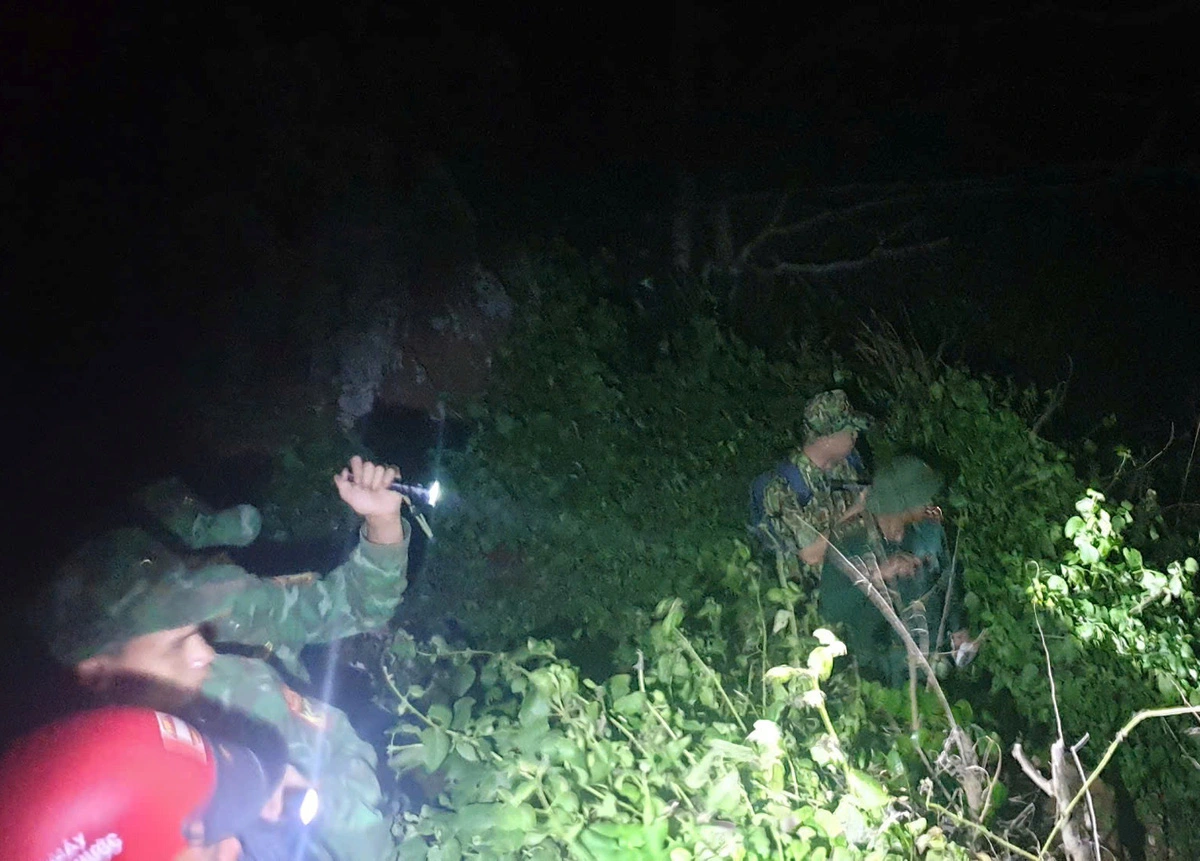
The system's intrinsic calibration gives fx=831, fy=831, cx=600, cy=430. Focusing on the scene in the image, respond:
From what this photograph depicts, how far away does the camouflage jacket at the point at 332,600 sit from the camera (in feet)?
6.21

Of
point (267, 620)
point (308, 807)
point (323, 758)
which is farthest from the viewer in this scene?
point (267, 620)

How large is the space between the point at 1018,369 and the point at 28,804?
5.60m

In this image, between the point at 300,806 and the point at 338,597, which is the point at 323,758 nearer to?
the point at 300,806

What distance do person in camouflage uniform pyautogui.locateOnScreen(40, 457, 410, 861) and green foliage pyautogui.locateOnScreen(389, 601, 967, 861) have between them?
0.17 m

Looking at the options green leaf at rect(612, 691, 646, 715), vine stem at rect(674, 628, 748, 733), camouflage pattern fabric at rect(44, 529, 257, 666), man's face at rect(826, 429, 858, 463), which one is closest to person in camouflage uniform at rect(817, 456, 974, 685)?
man's face at rect(826, 429, 858, 463)

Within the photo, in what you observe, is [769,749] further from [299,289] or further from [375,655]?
[299,289]

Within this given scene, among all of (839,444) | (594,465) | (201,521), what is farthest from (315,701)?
(594,465)

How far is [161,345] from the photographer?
4.07m

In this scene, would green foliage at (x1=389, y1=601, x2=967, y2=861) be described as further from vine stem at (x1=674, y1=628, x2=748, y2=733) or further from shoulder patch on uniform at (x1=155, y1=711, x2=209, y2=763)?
shoulder patch on uniform at (x1=155, y1=711, x2=209, y2=763)

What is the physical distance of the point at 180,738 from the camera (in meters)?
1.27

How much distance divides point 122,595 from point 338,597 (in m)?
0.49

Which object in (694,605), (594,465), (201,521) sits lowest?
(594,465)

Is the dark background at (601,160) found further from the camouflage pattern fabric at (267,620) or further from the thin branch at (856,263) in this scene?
the camouflage pattern fabric at (267,620)

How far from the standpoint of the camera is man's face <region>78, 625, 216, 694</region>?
1.53 meters
